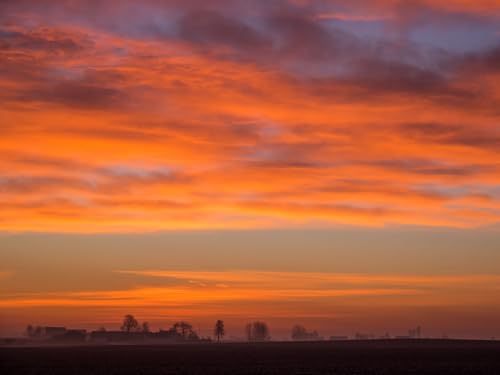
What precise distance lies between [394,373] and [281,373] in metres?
9.14

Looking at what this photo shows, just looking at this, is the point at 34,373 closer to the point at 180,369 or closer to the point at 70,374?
the point at 70,374

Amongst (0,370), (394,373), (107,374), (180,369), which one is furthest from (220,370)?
(0,370)

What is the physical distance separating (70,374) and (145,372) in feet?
21.1

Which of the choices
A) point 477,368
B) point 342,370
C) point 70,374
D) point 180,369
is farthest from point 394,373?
point 70,374

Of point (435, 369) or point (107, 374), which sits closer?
point (107, 374)

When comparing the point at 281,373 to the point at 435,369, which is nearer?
the point at 281,373

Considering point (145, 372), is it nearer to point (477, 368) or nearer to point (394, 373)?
point (394, 373)

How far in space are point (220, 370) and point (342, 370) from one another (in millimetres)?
10675

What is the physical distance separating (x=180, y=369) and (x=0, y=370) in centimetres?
1603

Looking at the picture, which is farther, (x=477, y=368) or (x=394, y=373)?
(x=477, y=368)

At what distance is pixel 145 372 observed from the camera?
68.8m

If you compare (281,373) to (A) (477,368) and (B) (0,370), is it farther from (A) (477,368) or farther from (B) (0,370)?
(B) (0,370)

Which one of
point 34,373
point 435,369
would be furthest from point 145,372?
point 435,369

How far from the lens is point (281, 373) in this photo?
65250 millimetres
